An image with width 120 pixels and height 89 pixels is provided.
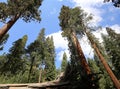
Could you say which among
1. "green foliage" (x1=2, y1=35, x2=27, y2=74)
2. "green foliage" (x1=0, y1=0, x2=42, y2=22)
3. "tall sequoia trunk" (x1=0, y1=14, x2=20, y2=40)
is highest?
"green foliage" (x1=2, y1=35, x2=27, y2=74)

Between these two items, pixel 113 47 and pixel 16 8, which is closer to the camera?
pixel 16 8

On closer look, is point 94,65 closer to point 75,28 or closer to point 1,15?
point 75,28

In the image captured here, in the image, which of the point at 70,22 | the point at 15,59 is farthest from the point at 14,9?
the point at 15,59

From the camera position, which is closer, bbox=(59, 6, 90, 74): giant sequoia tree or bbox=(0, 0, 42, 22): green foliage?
bbox=(0, 0, 42, 22): green foliage

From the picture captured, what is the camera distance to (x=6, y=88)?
22984 millimetres

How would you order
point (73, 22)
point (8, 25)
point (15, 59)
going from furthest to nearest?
point (15, 59) < point (73, 22) < point (8, 25)

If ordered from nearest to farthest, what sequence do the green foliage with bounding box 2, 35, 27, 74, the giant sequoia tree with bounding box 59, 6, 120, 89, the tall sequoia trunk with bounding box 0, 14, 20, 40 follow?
the tall sequoia trunk with bounding box 0, 14, 20, 40 < the giant sequoia tree with bounding box 59, 6, 120, 89 < the green foliage with bounding box 2, 35, 27, 74

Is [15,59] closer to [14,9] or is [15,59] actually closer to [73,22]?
[73,22]

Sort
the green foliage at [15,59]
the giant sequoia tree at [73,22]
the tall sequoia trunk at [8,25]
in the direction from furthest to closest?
the green foliage at [15,59]
the giant sequoia tree at [73,22]
the tall sequoia trunk at [8,25]

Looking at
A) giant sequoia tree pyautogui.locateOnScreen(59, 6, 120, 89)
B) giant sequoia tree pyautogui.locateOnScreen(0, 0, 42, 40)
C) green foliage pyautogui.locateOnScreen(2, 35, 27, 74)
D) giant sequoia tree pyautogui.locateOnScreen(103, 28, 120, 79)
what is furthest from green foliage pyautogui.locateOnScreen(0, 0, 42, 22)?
giant sequoia tree pyautogui.locateOnScreen(103, 28, 120, 79)

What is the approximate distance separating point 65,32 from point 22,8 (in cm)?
1033

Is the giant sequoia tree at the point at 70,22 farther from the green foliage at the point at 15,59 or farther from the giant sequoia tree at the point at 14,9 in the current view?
the green foliage at the point at 15,59

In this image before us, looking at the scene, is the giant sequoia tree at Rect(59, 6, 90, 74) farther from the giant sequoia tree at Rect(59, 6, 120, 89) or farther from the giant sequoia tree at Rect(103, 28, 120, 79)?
the giant sequoia tree at Rect(103, 28, 120, 79)

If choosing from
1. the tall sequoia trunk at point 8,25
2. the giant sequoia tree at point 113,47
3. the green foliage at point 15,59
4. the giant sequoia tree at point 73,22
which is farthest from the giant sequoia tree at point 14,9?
the giant sequoia tree at point 113,47
